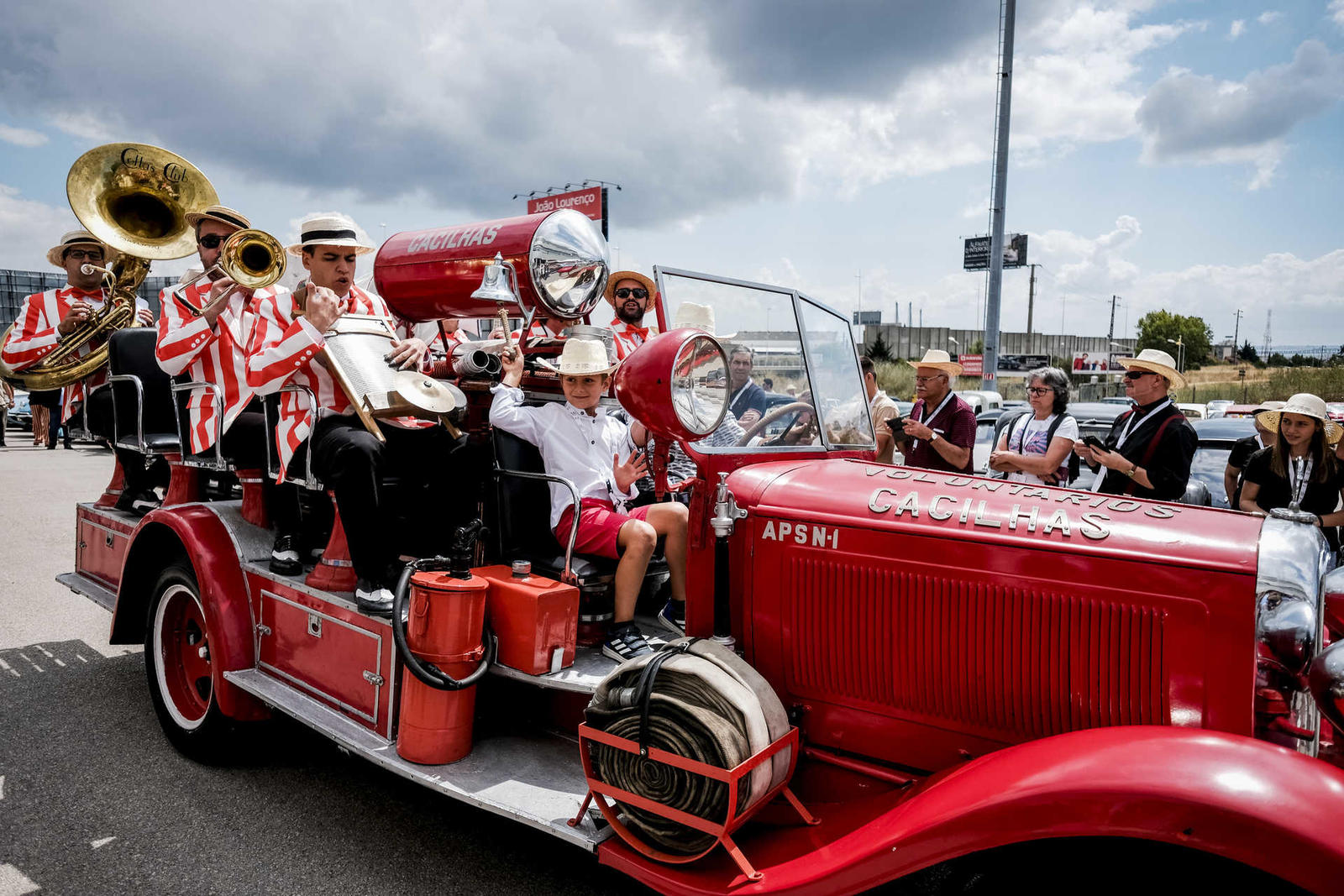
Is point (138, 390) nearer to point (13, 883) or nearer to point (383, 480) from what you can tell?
point (383, 480)

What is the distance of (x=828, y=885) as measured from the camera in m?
2.07

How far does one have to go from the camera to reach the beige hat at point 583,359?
3.41 m

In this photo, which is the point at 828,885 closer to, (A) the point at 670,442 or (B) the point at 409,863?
(A) the point at 670,442

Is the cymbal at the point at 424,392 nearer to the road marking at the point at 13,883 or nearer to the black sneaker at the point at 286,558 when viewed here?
the black sneaker at the point at 286,558

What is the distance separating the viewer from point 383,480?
3.42 meters

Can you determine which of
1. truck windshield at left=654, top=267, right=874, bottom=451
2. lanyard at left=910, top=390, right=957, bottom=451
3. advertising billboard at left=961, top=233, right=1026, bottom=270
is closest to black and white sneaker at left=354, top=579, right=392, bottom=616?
truck windshield at left=654, top=267, right=874, bottom=451

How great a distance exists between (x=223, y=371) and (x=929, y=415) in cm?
399

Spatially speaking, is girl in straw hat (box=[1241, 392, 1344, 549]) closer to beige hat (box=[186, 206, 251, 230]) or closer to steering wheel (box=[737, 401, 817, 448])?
steering wheel (box=[737, 401, 817, 448])

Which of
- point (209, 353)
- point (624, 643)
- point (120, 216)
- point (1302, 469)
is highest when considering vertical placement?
point (120, 216)

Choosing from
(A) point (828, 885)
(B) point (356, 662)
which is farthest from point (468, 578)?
(A) point (828, 885)

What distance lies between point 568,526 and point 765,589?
3.06 feet

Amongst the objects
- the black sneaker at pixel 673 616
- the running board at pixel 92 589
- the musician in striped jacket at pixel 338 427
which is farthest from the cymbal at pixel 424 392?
the running board at pixel 92 589

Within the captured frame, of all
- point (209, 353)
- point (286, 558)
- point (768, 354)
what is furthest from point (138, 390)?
point (768, 354)

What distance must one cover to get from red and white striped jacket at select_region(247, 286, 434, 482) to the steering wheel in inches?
59.0
